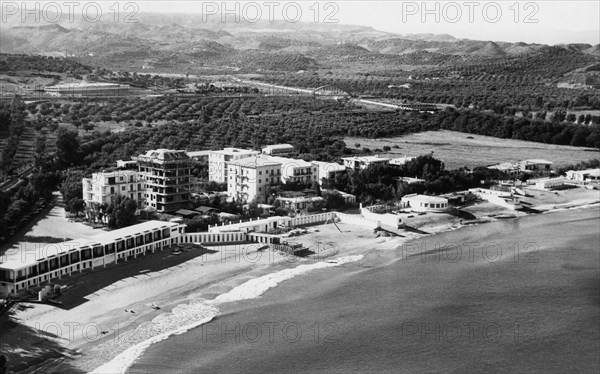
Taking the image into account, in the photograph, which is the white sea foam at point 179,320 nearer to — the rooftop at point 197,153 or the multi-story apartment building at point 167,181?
the multi-story apartment building at point 167,181

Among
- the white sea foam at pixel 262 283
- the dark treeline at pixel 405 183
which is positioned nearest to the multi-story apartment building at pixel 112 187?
the white sea foam at pixel 262 283

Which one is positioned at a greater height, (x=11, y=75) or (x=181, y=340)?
(x=11, y=75)

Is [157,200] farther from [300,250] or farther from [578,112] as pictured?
[578,112]

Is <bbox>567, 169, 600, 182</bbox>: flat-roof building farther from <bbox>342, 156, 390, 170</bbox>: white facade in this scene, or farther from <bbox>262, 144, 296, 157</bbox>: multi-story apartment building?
<bbox>262, 144, 296, 157</bbox>: multi-story apartment building

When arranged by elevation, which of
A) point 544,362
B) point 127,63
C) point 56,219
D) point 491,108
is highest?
point 127,63

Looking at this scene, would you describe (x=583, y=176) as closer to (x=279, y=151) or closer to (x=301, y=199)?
(x=279, y=151)

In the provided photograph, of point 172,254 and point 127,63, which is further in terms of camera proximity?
point 127,63

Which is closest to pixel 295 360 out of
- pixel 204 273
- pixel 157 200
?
pixel 204 273
